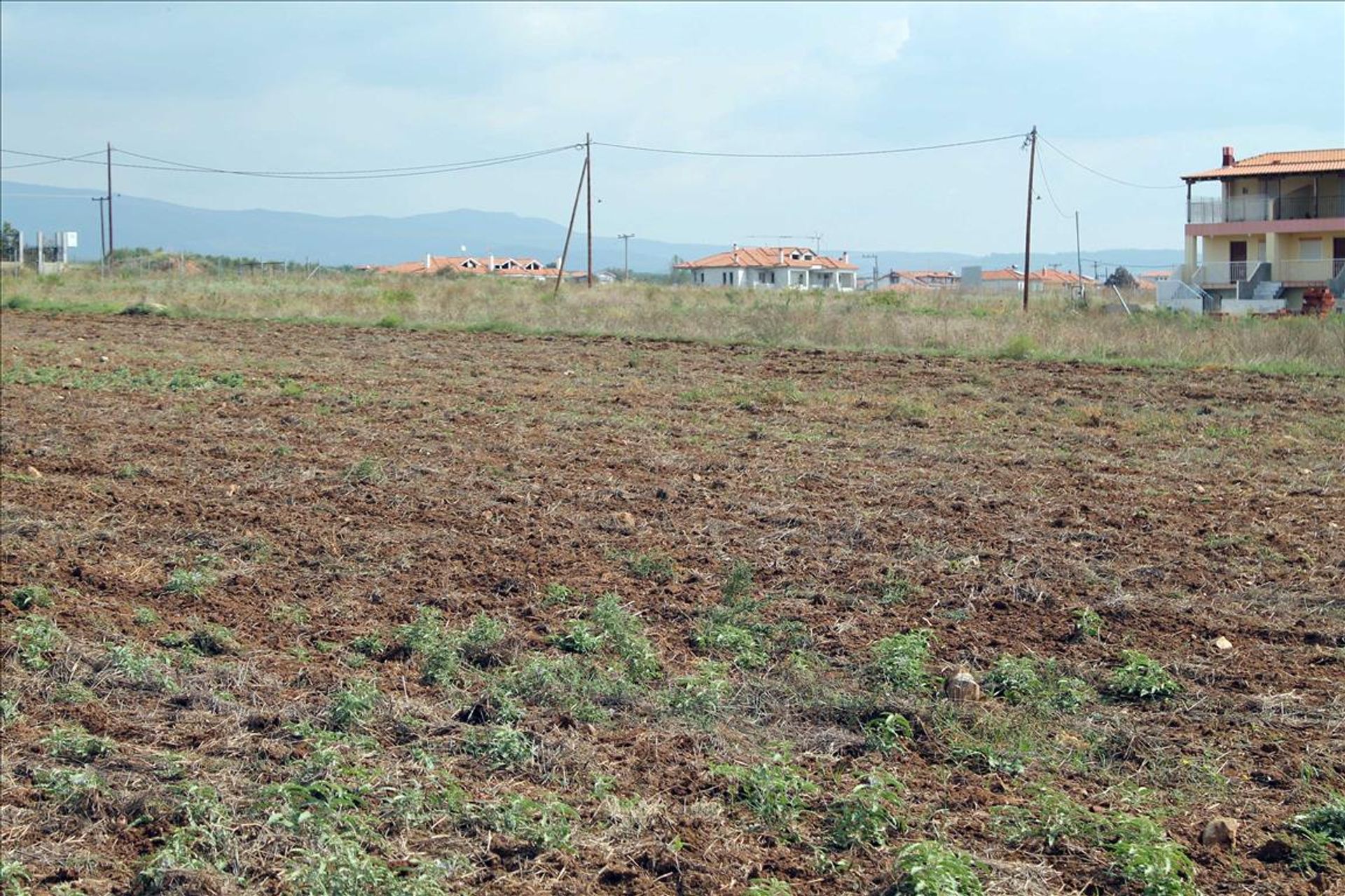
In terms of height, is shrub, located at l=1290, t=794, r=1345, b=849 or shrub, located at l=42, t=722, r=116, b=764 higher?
shrub, located at l=1290, t=794, r=1345, b=849

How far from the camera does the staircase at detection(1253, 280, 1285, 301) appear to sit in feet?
166

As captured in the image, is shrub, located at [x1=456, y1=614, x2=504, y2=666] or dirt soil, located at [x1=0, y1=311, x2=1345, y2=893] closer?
dirt soil, located at [x1=0, y1=311, x2=1345, y2=893]

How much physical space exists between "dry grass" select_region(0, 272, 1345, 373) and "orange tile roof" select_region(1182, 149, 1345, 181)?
15.6m

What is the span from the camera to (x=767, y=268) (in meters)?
119

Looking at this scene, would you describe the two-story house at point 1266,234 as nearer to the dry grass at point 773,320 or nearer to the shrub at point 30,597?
the dry grass at point 773,320

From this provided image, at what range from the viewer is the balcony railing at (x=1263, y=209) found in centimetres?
5256

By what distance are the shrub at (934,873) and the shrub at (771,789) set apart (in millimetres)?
578

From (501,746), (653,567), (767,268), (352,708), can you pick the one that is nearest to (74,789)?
(352,708)

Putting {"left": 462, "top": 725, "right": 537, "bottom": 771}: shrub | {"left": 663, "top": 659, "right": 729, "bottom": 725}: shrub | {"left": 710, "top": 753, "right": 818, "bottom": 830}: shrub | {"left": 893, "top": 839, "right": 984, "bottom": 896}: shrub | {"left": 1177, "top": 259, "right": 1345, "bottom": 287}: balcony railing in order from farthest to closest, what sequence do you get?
{"left": 1177, "top": 259, "right": 1345, "bottom": 287}: balcony railing < {"left": 663, "top": 659, "right": 729, "bottom": 725}: shrub < {"left": 462, "top": 725, "right": 537, "bottom": 771}: shrub < {"left": 710, "top": 753, "right": 818, "bottom": 830}: shrub < {"left": 893, "top": 839, "right": 984, "bottom": 896}: shrub

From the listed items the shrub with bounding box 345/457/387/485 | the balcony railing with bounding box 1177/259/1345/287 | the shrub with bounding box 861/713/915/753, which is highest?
the balcony railing with bounding box 1177/259/1345/287

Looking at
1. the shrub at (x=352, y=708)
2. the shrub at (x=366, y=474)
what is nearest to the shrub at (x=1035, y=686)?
the shrub at (x=352, y=708)

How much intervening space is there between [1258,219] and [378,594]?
5262cm

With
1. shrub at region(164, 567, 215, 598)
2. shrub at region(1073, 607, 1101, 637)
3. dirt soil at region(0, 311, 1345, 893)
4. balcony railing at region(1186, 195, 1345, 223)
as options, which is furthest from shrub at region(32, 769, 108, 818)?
balcony railing at region(1186, 195, 1345, 223)

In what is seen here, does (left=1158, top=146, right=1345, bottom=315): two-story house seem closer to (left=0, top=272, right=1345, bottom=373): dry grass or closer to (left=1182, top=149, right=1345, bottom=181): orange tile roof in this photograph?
(left=1182, top=149, right=1345, bottom=181): orange tile roof
